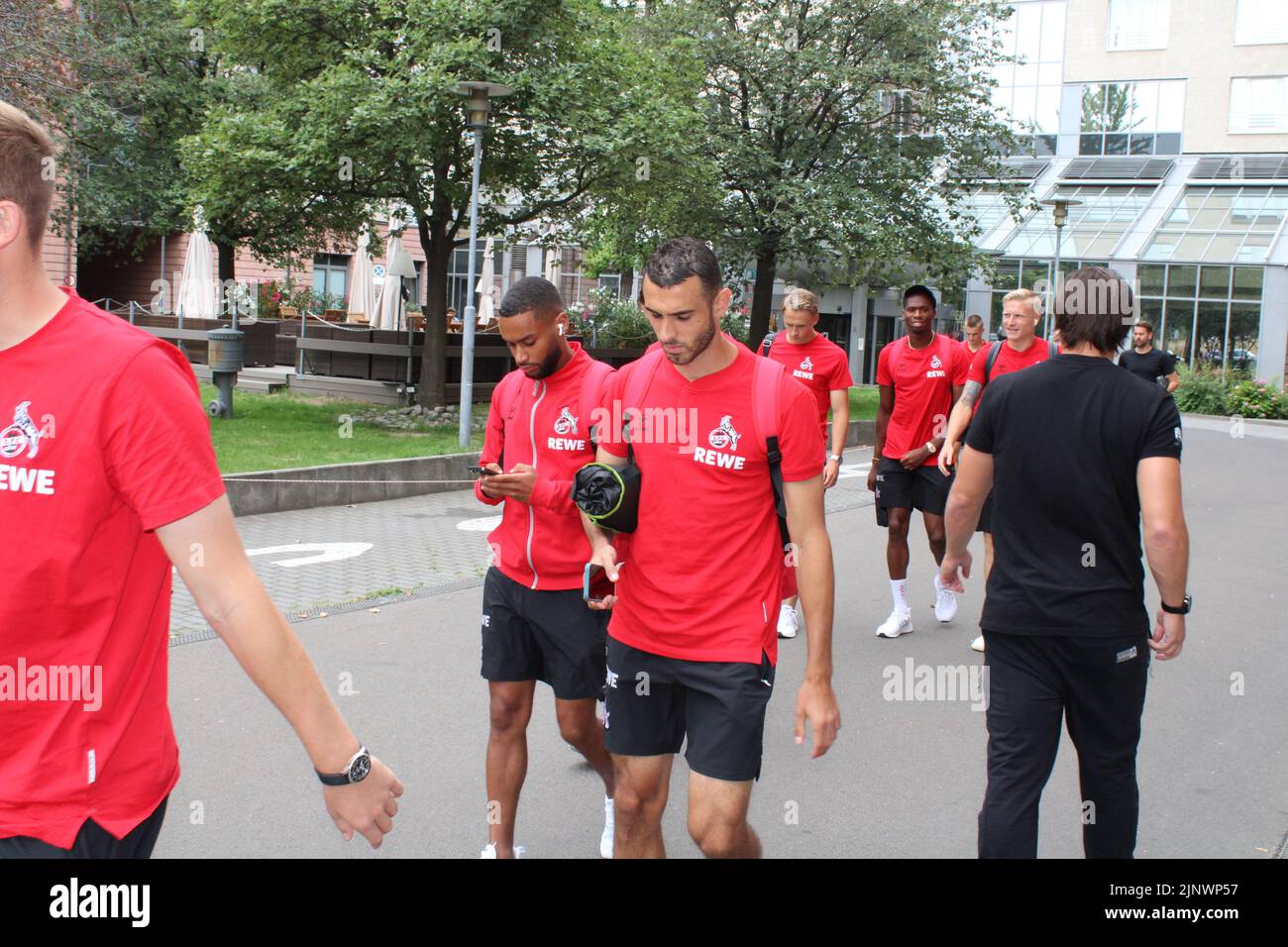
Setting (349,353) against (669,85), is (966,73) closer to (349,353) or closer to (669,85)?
(669,85)

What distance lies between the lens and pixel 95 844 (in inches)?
81.4

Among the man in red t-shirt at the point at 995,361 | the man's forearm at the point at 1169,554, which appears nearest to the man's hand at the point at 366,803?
the man's forearm at the point at 1169,554

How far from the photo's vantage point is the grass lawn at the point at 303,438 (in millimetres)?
13977

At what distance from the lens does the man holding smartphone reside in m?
4.30

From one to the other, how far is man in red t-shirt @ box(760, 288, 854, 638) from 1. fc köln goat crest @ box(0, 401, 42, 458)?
629 cm

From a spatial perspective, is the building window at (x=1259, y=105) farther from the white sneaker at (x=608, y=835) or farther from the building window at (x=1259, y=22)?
the white sneaker at (x=608, y=835)

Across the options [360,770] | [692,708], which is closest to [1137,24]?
[692,708]

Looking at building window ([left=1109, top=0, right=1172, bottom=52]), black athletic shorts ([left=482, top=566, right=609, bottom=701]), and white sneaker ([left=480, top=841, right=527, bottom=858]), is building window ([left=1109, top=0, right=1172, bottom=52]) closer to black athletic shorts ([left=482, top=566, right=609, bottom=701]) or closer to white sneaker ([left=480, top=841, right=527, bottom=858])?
black athletic shorts ([left=482, top=566, right=609, bottom=701])

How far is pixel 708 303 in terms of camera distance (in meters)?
3.54

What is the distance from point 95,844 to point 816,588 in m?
2.00

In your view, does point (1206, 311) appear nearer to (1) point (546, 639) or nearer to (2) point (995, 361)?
(2) point (995, 361)

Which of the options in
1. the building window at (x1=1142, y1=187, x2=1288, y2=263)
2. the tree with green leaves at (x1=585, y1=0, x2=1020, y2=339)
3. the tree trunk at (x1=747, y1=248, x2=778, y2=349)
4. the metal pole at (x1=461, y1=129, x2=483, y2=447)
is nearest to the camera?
the metal pole at (x1=461, y1=129, x2=483, y2=447)

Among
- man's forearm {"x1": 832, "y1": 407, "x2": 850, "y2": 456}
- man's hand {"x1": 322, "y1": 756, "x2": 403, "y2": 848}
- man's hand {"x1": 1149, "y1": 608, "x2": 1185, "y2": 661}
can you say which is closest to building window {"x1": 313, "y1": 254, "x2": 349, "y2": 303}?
man's forearm {"x1": 832, "y1": 407, "x2": 850, "y2": 456}
